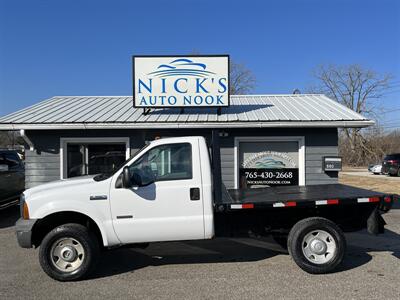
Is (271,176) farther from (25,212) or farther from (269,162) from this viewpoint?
(25,212)

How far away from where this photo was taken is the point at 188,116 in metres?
10.6

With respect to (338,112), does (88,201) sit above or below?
below

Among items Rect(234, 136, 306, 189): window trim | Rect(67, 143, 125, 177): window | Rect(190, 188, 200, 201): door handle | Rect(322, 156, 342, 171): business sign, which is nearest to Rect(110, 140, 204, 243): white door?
Rect(190, 188, 200, 201): door handle

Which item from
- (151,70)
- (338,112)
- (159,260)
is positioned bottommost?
(159,260)

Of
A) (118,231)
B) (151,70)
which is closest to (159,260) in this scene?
(118,231)

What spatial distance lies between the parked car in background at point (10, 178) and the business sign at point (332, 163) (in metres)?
8.64

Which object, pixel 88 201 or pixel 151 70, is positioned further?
pixel 151 70

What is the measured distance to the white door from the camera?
5.71m

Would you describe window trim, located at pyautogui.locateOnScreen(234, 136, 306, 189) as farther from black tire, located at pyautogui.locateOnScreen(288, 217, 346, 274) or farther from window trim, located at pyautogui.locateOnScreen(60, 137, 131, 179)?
black tire, located at pyautogui.locateOnScreen(288, 217, 346, 274)

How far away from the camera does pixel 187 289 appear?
17.1 ft

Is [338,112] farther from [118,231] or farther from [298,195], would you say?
[118,231]

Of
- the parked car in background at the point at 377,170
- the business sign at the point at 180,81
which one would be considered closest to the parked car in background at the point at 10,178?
the business sign at the point at 180,81

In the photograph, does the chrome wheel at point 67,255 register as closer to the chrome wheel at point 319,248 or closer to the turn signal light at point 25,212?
the turn signal light at point 25,212

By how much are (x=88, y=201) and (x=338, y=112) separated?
7.51 meters
